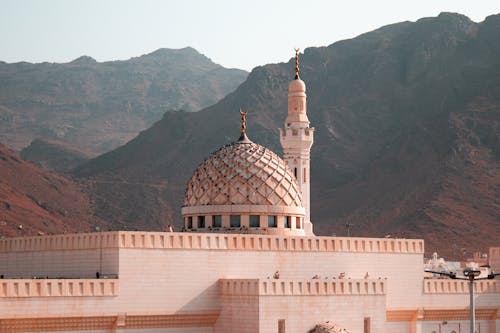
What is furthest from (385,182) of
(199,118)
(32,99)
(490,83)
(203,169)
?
(32,99)

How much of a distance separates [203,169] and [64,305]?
9.88 metres

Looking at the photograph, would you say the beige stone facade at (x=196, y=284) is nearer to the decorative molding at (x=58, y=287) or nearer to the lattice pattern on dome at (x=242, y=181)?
the decorative molding at (x=58, y=287)

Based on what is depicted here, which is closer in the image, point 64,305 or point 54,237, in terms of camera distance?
point 64,305

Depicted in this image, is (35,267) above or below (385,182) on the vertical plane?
below

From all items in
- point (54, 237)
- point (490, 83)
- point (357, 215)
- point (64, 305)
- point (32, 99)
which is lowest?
point (64, 305)

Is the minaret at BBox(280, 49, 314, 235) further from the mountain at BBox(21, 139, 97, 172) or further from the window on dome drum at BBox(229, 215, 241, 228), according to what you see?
the mountain at BBox(21, 139, 97, 172)

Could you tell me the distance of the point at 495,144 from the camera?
110 m

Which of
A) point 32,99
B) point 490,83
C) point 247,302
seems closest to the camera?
point 247,302

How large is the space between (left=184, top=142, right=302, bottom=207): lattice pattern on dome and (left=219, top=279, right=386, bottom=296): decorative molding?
14.8 feet

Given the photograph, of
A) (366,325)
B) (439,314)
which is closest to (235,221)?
(366,325)

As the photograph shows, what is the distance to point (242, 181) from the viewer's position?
39938 mm

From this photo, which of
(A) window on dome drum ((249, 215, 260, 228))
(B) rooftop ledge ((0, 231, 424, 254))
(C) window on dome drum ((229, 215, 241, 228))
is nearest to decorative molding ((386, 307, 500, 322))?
(B) rooftop ledge ((0, 231, 424, 254))

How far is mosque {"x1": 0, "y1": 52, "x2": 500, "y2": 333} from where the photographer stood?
3366 cm

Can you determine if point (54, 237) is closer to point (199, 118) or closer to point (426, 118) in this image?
point (426, 118)
